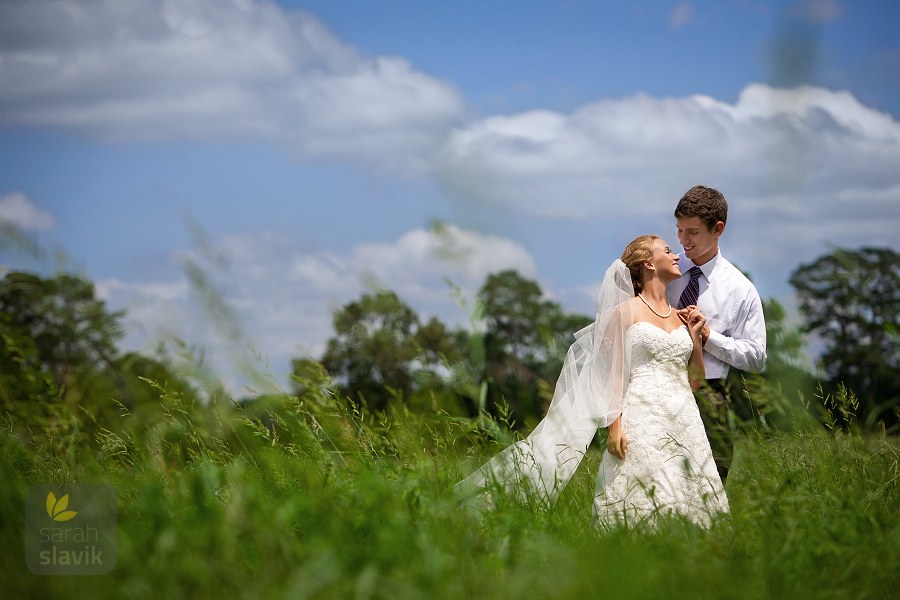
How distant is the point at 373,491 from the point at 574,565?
823 mm

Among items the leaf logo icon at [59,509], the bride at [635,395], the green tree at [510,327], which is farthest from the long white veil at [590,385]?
the green tree at [510,327]

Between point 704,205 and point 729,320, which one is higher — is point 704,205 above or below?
above

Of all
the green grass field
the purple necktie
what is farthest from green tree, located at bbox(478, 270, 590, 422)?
the green grass field

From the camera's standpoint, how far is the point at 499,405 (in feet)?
15.0

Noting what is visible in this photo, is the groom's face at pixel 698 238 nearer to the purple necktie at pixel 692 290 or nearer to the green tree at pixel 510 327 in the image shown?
the purple necktie at pixel 692 290

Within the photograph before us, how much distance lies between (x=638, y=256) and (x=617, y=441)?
1280 mm

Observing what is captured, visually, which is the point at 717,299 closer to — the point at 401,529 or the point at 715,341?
the point at 715,341

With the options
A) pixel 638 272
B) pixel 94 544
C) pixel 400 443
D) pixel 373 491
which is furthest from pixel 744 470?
pixel 94 544

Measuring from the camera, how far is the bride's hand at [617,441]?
17.5ft

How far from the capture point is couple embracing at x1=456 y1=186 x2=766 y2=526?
530 centimetres

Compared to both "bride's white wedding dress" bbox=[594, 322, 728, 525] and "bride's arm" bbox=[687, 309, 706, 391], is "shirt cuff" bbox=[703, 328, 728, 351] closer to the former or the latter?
"bride's arm" bbox=[687, 309, 706, 391]

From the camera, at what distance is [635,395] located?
5.48 m

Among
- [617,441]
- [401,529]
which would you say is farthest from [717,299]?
[401,529]

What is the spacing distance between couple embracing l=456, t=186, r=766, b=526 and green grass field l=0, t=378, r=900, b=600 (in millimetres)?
432
